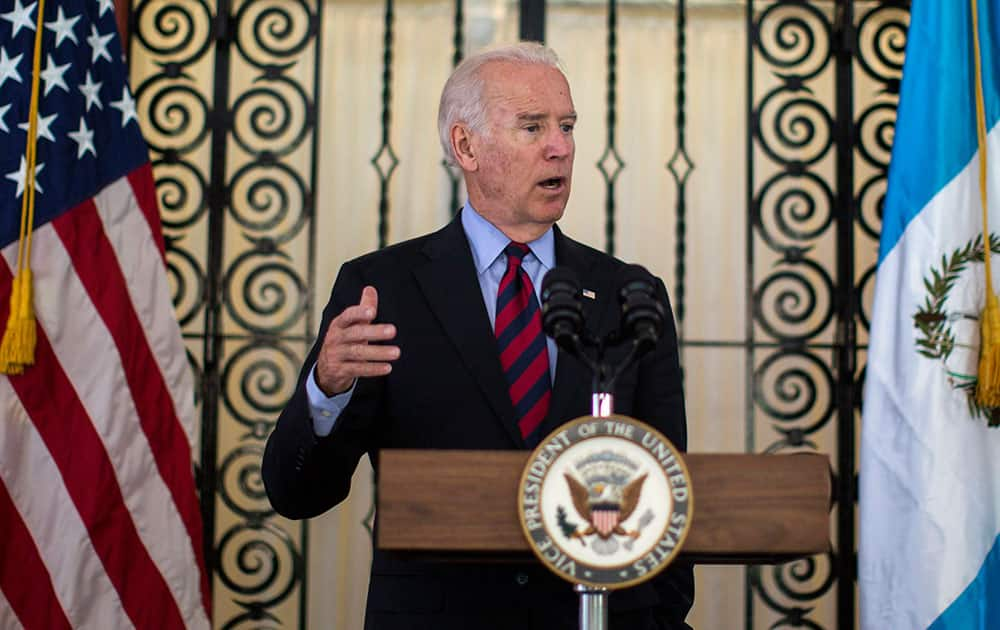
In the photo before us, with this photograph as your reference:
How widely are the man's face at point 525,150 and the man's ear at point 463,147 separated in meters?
0.04

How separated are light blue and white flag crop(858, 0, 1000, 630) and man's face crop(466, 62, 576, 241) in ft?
5.04

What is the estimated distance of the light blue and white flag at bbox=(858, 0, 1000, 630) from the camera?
3232mm

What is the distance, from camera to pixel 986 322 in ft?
10.6

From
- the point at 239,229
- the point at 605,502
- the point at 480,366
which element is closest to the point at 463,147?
the point at 480,366

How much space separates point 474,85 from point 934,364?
1662 millimetres

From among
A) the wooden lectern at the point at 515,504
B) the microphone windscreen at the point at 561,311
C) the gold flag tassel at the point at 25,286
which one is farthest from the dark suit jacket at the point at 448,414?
the gold flag tassel at the point at 25,286

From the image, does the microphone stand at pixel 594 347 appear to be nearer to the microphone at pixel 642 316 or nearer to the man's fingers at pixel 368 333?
the microphone at pixel 642 316

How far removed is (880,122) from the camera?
4219 millimetres

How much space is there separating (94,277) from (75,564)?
0.79m

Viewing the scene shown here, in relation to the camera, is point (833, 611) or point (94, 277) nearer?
point (94, 277)

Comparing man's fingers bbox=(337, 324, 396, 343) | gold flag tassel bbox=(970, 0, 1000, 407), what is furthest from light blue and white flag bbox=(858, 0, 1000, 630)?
man's fingers bbox=(337, 324, 396, 343)

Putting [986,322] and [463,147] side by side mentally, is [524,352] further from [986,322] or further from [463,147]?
[986,322]

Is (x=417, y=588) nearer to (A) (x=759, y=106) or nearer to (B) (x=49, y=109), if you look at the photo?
(B) (x=49, y=109)

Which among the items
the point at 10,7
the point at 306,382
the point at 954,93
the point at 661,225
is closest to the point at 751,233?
the point at 661,225
